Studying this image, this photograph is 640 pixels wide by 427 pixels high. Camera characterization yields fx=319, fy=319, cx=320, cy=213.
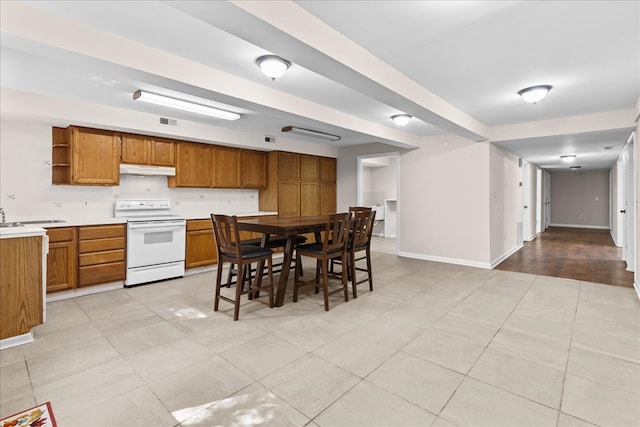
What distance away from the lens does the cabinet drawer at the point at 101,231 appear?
378cm

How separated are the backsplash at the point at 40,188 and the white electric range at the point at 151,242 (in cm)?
22

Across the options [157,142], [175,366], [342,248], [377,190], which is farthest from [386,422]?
[377,190]

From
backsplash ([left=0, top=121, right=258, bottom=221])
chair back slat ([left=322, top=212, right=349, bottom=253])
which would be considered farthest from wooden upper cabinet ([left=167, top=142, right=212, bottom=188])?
chair back slat ([left=322, top=212, right=349, bottom=253])

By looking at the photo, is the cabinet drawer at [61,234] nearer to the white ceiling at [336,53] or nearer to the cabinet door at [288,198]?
the white ceiling at [336,53]

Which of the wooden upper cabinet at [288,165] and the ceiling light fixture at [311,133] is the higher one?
the ceiling light fixture at [311,133]

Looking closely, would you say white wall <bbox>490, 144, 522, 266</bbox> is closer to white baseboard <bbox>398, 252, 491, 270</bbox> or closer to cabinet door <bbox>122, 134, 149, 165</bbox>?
white baseboard <bbox>398, 252, 491, 270</bbox>

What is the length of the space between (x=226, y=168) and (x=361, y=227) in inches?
112

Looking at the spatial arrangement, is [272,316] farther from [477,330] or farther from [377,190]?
[377,190]

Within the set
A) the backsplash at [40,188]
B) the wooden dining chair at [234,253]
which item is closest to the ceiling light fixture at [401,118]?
the wooden dining chair at [234,253]

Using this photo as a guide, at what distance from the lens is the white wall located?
5.31m

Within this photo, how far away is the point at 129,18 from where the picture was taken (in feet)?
6.68

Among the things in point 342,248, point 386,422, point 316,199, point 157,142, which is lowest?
point 386,422

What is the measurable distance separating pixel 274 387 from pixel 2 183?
13.2 ft

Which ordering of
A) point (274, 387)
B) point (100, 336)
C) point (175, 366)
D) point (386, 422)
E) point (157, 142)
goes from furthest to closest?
1. point (157, 142)
2. point (100, 336)
3. point (175, 366)
4. point (274, 387)
5. point (386, 422)
